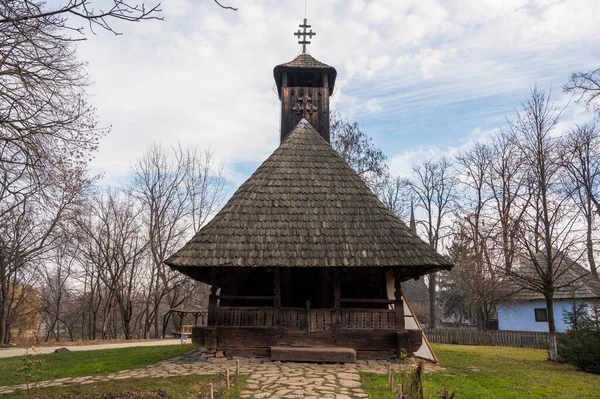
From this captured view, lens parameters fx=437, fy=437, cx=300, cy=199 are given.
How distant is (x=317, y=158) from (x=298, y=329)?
13.3 ft

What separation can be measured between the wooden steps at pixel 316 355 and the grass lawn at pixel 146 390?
154 cm

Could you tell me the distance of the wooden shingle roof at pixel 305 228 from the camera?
8.21 meters

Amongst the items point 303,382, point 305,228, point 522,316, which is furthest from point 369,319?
point 522,316

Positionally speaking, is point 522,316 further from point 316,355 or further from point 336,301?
point 316,355

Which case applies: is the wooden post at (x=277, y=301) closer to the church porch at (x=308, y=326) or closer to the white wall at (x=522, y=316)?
the church porch at (x=308, y=326)

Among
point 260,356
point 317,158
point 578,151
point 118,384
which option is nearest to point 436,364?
point 260,356

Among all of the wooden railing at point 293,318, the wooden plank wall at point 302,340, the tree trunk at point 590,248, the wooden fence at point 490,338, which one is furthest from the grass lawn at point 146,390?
the wooden fence at point 490,338

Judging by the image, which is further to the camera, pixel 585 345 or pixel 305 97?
pixel 305 97

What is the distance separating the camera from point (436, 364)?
353 inches

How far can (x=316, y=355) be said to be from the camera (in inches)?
319

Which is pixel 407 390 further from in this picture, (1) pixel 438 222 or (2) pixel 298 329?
(1) pixel 438 222

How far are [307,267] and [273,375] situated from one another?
1992 millimetres

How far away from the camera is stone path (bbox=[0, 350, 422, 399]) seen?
5889 mm

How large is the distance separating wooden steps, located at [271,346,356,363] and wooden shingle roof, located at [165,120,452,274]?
1621 mm
